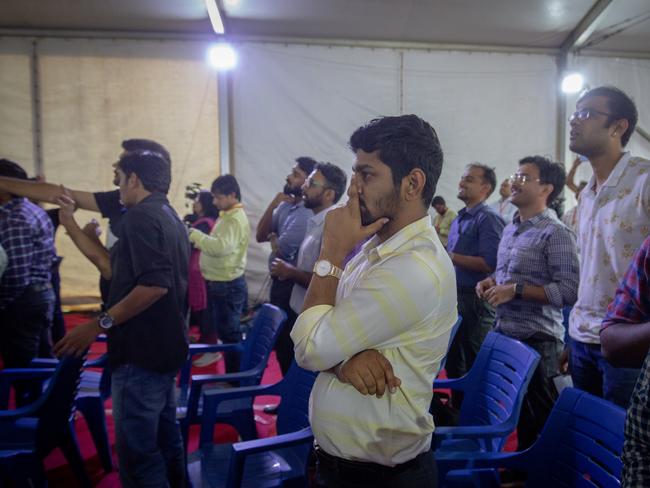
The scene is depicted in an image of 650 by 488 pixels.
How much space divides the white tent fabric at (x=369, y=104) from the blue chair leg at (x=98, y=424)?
12.3ft

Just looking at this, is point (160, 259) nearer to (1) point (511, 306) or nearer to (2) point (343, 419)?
(2) point (343, 419)

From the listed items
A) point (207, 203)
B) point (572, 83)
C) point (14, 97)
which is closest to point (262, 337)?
point (207, 203)

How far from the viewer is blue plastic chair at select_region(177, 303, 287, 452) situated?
2354 mm

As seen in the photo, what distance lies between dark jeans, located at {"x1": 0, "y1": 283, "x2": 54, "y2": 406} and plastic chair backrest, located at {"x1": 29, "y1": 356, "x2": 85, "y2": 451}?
→ 818mm

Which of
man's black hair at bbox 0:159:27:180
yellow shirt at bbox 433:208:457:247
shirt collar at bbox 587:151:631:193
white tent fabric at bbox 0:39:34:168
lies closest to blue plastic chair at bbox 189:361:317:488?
shirt collar at bbox 587:151:631:193

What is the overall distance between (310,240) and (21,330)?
5.73 ft

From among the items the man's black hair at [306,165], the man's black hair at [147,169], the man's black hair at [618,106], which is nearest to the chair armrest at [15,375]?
the man's black hair at [147,169]

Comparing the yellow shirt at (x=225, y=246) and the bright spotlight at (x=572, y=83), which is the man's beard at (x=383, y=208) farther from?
the bright spotlight at (x=572, y=83)

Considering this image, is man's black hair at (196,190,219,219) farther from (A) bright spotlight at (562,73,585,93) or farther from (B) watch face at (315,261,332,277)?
(A) bright spotlight at (562,73,585,93)

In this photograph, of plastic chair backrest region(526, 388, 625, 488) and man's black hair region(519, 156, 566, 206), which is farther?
man's black hair region(519, 156, 566, 206)

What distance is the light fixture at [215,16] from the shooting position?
5355mm

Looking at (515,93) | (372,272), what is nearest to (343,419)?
(372,272)

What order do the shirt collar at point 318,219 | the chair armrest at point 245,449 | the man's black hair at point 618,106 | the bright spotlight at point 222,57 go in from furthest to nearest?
the bright spotlight at point 222,57 < the shirt collar at point 318,219 < the man's black hair at point 618,106 < the chair armrest at point 245,449

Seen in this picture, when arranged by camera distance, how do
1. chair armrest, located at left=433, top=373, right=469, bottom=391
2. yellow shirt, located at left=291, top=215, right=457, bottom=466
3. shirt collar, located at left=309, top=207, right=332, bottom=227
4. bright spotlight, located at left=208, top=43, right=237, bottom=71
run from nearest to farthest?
yellow shirt, located at left=291, top=215, right=457, bottom=466 < chair armrest, located at left=433, top=373, right=469, bottom=391 < shirt collar, located at left=309, top=207, right=332, bottom=227 < bright spotlight, located at left=208, top=43, right=237, bottom=71
